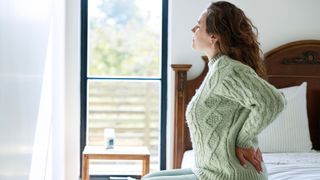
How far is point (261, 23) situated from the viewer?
3.47 meters

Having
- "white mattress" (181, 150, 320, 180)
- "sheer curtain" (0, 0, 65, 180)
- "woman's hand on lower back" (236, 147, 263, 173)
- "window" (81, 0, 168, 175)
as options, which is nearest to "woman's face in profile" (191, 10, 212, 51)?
"woman's hand on lower back" (236, 147, 263, 173)

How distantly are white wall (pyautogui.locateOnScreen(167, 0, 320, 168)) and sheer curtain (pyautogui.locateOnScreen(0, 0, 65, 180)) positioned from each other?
887 mm

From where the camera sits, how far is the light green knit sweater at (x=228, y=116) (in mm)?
1600

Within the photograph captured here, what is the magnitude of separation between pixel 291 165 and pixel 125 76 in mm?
1579

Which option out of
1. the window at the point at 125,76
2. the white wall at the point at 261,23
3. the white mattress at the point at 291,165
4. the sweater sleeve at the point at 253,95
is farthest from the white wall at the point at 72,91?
the sweater sleeve at the point at 253,95

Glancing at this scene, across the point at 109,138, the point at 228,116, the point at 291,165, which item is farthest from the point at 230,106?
the point at 109,138

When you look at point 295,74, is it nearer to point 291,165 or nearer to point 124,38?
point 291,165

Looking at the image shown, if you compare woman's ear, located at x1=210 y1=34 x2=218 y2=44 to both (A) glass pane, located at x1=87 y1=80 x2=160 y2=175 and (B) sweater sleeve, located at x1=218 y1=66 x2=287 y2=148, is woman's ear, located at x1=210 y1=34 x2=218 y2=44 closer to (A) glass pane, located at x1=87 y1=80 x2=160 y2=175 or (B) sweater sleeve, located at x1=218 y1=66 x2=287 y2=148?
(B) sweater sleeve, located at x1=218 y1=66 x2=287 y2=148

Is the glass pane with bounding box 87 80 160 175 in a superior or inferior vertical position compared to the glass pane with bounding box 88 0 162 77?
inferior

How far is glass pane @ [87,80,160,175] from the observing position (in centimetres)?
354

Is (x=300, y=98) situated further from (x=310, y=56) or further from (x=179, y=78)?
(x=179, y=78)

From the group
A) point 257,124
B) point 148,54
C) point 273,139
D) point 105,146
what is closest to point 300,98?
point 273,139

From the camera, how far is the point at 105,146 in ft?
10.8

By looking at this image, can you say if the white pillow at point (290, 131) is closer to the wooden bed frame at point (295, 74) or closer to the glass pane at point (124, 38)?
the wooden bed frame at point (295, 74)
